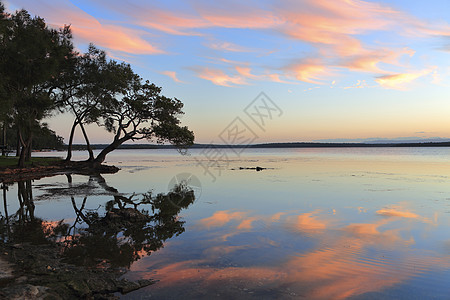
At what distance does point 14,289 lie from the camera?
6.70 meters

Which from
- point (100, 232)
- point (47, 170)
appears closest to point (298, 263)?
point (100, 232)

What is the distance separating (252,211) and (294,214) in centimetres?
244

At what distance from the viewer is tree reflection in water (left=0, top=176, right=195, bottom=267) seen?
33.8 feet

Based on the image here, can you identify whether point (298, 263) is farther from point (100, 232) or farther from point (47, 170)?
point (47, 170)

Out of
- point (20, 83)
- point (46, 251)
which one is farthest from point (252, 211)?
point (20, 83)

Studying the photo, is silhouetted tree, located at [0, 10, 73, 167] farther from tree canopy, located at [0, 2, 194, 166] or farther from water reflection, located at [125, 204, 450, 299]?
water reflection, located at [125, 204, 450, 299]

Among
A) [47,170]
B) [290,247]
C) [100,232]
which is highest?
[47,170]

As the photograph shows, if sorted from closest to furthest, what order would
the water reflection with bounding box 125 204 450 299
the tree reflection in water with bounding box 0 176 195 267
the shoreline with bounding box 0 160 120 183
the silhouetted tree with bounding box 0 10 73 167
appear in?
1. the water reflection with bounding box 125 204 450 299
2. the tree reflection in water with bounding box 0 176 195 267
3. the silhouetted tree with bounding box 0 10 73 167
4. the shoreline with bounding box 0 160 120 183

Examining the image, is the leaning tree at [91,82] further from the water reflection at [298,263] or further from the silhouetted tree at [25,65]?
the water reflection at [298,263]

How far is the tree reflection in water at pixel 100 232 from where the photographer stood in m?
10.3

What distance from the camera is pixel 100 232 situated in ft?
42.6

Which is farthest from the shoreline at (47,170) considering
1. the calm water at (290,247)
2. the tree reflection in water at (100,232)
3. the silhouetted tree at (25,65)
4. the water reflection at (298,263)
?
the water reflection at (298,263)

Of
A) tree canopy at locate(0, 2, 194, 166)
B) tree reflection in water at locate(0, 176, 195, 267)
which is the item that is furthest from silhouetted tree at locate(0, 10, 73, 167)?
tree reflection in water at locate(0, 176, 195, 267)

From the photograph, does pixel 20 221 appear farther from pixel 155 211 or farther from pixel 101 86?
pixel 101 86
